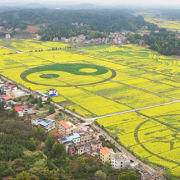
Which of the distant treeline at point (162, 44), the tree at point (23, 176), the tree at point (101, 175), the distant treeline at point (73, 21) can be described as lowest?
the tree at point (101, 175)

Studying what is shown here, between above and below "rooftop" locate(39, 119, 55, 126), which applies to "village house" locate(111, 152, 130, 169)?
below

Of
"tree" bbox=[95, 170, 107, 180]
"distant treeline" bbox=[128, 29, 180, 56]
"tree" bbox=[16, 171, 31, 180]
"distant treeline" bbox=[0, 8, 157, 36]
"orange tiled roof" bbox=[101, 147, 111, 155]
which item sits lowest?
"tree" bbox=[95, 170, 107, 180]

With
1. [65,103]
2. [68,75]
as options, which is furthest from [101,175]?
[68,75]

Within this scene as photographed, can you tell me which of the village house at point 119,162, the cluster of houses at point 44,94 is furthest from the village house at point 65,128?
the cluster of houses at point 44,94

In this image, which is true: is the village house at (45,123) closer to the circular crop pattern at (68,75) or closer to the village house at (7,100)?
the village house at (7,100)

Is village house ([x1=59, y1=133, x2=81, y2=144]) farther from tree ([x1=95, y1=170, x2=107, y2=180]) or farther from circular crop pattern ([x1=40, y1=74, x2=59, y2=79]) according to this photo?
circular crop pattern ([x1=40, y1=74, x2=59, y2=79])

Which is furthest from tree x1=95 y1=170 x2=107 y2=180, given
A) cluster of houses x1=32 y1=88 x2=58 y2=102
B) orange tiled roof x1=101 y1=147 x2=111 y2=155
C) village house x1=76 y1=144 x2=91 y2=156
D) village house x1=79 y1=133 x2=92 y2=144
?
cluster of houses x1=32 y1=88 x2=58 y2=102

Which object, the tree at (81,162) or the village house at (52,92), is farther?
the village house at (52,92)
